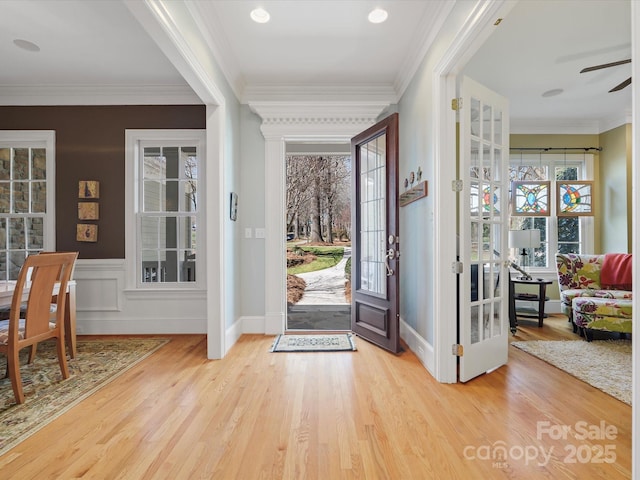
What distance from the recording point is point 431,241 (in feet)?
8.75

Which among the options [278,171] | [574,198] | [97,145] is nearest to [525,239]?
[574,198]

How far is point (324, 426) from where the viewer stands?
1870mm

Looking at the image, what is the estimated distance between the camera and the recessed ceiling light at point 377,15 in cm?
248

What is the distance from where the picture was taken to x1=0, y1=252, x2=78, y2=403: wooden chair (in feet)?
6.94

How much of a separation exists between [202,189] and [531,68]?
365 centimetres

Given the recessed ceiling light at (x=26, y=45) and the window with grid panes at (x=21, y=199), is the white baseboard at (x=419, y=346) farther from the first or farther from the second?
the recessed ceiling light at (x=26, y=45)

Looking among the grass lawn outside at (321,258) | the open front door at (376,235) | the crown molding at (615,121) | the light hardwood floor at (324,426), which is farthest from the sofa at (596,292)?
the grass lawn outside at (321,258)

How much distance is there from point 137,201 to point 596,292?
17.6ft

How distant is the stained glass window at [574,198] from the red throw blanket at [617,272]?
35.0 inches

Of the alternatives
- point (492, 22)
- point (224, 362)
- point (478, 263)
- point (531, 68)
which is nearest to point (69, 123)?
point (224, 362)

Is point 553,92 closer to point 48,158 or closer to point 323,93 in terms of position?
point 323,93

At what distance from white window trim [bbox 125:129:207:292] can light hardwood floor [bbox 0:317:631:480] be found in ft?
3.81

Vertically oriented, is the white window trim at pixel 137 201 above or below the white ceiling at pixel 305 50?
below

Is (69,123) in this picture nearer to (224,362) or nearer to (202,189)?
(202,189)
